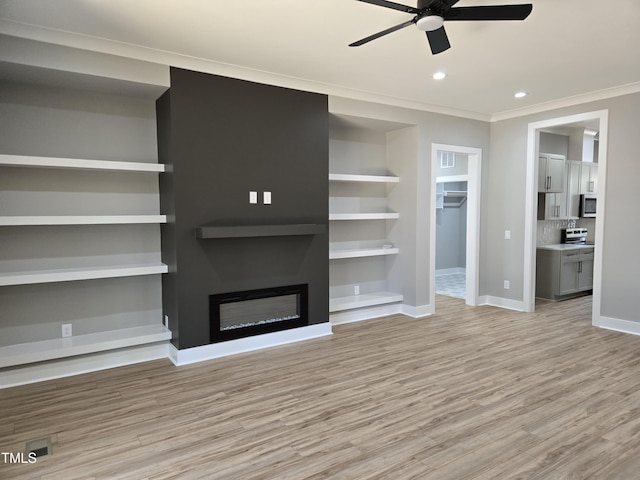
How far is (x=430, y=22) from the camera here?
2553 millimetres

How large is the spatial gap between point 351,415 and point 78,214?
2975mm

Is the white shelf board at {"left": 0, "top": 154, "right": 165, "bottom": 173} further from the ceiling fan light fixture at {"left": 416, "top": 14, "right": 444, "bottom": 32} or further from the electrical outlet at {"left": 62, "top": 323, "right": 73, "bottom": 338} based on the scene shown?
the ceiling fan light fixture at {"left": 416, "top": 14, "right": 444, "bottom": 32}

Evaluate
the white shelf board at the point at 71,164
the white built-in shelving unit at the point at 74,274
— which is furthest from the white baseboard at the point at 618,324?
the white shelf board at the point at 71,164

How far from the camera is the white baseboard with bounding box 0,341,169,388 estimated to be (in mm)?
3322

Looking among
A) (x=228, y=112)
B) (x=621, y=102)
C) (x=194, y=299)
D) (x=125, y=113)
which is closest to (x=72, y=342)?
(x=194, y=299)

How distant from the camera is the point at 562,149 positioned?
23.2ft

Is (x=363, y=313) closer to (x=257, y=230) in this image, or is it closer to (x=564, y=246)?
(x=257, y=230)

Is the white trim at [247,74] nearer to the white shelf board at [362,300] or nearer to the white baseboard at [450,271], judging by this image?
the white shelf board at [362,300]

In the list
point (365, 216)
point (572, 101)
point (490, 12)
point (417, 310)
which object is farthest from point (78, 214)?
point (572, 101)

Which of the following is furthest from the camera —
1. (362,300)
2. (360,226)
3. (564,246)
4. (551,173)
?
(564,246)

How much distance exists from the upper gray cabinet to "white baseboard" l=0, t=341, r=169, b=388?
572 centimetres

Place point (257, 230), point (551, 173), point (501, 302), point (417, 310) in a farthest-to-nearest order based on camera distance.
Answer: point (551, 173) < point (501, 302) < point (417, 310) < point (257, 230)

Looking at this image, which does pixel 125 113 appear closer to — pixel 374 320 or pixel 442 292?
pixel 374 320

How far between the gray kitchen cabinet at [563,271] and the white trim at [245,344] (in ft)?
12.4
